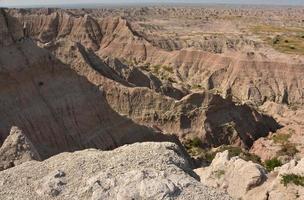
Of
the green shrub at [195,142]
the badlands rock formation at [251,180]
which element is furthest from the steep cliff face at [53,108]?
the badlands rock formation at [251,180]

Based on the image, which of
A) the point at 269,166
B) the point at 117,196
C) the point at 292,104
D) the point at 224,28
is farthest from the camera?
the point at 224,28

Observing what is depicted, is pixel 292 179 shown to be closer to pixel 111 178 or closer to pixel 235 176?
pixel 235 176

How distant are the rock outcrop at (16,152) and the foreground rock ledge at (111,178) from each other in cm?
301

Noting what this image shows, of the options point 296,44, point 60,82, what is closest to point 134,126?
point 60,82

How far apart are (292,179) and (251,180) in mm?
1768

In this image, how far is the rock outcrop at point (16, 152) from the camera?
1974cm

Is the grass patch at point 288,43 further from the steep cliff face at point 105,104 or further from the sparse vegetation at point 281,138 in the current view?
the steep cliff face at point 105,104

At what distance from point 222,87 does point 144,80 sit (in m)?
22.1

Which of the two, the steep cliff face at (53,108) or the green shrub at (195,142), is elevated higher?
the steep cliff face at (53,108)

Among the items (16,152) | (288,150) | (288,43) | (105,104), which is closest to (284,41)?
(288,43)

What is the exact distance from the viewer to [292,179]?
20.2m

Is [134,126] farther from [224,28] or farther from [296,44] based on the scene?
[224,28]

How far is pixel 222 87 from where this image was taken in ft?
247

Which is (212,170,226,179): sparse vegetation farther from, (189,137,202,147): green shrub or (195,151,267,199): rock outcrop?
(189,137,202,147): green shrub
